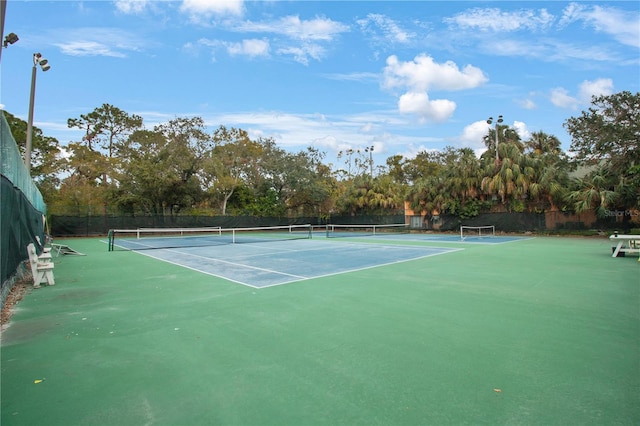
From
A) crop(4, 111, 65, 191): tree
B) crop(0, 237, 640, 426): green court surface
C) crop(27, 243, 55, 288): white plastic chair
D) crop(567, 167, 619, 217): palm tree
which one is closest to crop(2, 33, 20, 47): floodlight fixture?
crop(27, 243, 55, 288): white plastic chair

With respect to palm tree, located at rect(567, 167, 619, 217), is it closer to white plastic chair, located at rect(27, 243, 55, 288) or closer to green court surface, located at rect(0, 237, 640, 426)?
green court surface, located at rect(0, 237, 640, 426)

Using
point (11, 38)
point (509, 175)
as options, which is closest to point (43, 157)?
point (11, 38)

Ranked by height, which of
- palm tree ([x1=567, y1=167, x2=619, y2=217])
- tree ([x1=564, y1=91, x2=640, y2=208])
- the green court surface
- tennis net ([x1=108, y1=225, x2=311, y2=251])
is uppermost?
tree ([x1=564, y1=91, x2=640, y2=208])

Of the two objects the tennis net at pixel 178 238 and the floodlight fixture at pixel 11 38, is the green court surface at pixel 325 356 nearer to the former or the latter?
the floodlight fixture at pixel 11 38

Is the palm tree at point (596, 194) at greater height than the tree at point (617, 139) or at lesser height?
lesser

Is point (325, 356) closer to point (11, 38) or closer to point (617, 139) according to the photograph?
point (11, 38)

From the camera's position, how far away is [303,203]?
39250 millimetres

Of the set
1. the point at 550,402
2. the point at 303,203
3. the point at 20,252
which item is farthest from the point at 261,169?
the point at 550,402

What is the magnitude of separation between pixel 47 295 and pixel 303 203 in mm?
32851

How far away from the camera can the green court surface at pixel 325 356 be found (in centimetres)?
266

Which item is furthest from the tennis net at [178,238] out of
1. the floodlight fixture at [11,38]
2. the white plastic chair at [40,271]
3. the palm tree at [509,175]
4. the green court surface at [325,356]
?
the palm tree at [509,175]

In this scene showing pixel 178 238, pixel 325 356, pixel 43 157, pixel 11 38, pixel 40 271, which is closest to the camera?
pixel 325 356

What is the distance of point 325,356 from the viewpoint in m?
3.67

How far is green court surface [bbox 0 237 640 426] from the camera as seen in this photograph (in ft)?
8.73
